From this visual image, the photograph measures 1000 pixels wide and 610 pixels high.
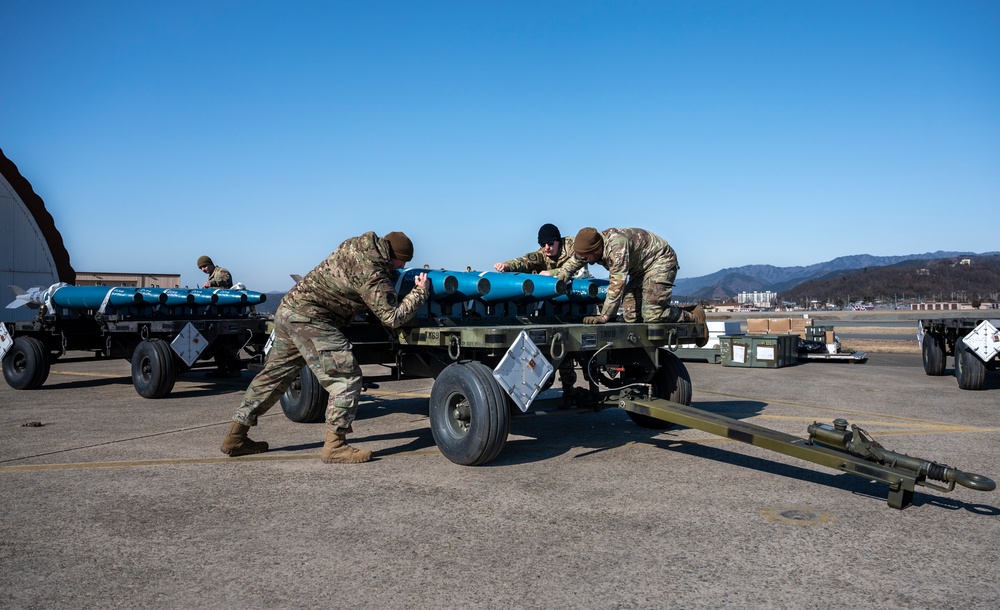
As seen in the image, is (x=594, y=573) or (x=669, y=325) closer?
(x=594, y=573)

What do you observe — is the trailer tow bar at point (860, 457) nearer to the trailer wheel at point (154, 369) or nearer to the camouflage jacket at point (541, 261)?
the camouflage jacket at point (541, 261)

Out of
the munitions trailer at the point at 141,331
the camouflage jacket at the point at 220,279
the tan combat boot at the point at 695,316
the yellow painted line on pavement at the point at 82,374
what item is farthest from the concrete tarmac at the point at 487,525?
the yellow painted line on pavement at the point at 82,374

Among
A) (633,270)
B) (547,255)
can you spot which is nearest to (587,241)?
(633,270)

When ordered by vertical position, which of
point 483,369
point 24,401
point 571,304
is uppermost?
point 571,304

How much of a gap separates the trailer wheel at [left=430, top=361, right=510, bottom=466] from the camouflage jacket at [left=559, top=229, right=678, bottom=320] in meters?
1.50

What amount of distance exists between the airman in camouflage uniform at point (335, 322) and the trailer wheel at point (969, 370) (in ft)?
27.7

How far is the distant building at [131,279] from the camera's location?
24.1 metres

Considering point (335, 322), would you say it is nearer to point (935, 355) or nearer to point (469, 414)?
point (469, 414)

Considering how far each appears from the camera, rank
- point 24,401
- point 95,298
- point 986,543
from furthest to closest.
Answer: point 95,298
point 24,401
point 986,543

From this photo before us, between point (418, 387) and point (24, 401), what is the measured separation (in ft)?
17.4

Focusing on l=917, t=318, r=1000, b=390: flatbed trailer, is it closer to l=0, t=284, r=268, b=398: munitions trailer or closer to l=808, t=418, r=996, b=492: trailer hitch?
l=808, t=418, r=996, b=492: trailer hitch

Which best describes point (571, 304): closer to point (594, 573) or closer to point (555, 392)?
point (555, 392)

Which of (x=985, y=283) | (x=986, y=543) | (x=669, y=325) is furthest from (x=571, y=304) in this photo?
(x=985, y=283)

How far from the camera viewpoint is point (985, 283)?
18575cm
